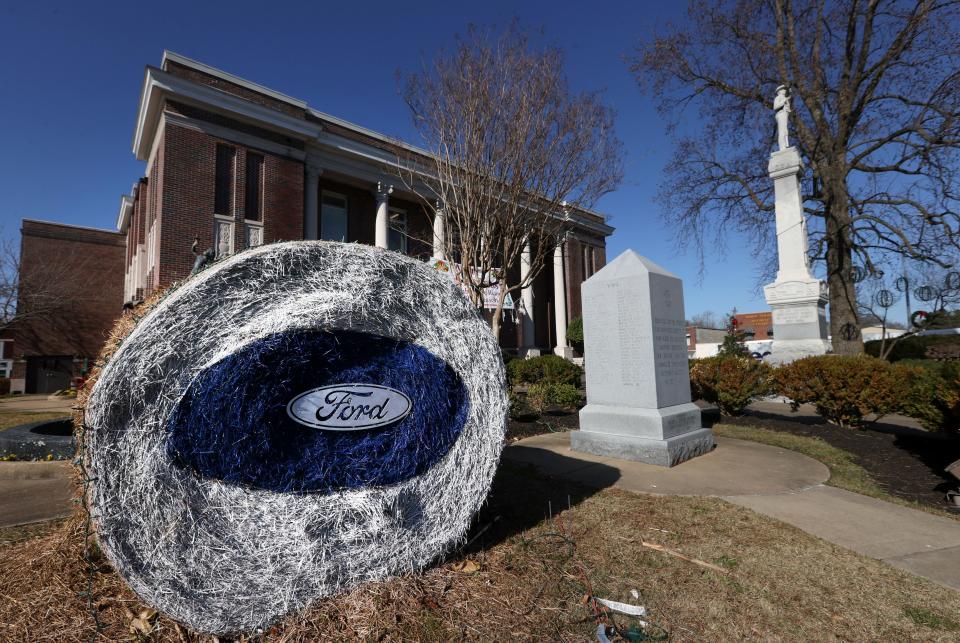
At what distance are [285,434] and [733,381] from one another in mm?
8736

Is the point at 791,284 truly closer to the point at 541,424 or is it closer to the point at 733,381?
the point at 733,381

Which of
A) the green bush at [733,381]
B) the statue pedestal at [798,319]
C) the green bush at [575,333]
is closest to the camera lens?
the green bush at [733,381]

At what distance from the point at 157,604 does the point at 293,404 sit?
1.03 m

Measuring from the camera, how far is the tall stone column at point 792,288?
39.7 ft

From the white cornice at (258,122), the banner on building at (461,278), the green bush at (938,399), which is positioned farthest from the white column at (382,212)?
the green bush at (938,399)

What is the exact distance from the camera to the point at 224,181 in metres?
16.5

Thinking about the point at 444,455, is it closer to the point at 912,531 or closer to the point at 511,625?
the point at 511,625

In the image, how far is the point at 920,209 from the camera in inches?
566

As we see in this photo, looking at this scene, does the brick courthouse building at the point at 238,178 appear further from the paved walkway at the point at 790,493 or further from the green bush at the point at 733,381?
the paved walkway at the point at 790,493

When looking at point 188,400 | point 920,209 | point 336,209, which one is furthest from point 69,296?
point 920,209

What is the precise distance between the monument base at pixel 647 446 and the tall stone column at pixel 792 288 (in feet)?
24.3

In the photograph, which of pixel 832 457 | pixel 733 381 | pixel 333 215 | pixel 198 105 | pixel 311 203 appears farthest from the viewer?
pixel 333 215

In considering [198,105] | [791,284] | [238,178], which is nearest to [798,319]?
[791,284]

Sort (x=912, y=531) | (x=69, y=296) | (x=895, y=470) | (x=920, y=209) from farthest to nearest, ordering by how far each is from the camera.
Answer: (x=69, y=296), (x=920, y=209), (x=895, y=470), (x=912, y=531)
